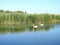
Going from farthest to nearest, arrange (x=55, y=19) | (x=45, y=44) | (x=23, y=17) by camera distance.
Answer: (x=55, y=19) < (x=23, y=17) < (x=45, y=44)

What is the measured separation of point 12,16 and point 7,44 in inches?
992

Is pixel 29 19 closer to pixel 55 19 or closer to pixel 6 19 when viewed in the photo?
pixel 6 19

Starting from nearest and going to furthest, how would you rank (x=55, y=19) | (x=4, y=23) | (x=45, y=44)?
(x=45, y=44), (x=4, y=23), (x=55, y=19)

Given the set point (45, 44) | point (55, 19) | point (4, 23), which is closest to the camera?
point (45, 44)

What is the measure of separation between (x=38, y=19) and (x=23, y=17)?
4.32 meters

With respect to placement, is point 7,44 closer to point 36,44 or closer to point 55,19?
point 36,44

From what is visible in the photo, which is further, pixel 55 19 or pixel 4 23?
pixel 55 19

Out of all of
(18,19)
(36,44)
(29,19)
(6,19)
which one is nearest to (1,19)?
(6,19)

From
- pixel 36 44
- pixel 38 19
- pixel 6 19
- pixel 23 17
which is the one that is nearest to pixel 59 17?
pixel 38 19

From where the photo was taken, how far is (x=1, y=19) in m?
39.4

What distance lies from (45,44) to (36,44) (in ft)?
3.23

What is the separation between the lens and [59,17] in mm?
53906

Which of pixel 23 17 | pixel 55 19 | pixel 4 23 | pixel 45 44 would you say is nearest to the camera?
pixel 45 44

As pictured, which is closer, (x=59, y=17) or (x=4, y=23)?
(x=4, y=23)
